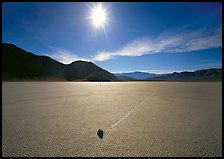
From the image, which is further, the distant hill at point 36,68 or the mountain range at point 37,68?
the distant hill at point 36,68

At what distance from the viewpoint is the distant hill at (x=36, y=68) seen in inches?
5423

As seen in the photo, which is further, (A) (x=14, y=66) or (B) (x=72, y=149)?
(A) (x=14, y=66)

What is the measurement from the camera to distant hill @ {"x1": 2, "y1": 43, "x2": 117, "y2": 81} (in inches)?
5423

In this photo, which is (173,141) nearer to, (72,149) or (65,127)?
(72,149)

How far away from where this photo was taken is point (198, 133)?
4906 millimetres

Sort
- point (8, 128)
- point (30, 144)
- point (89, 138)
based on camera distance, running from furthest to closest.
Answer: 1. point (8, 128)
2. point (89, 138)
3. point (30, 144)

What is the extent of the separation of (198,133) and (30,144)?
4.55 meters

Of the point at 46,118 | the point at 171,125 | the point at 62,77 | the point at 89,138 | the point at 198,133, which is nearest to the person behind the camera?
the point at 89,138

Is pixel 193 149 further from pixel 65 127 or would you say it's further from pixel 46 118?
pixel 46 118

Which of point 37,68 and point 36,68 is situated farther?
point 37,68

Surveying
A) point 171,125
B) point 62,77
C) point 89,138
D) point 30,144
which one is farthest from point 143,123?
point 62,77

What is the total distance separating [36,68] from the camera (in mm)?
153750

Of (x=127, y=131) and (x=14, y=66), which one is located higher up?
(x=14, y=66)

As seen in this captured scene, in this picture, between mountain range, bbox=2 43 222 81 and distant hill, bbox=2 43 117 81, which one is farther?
distant hill, bbox=2 43 117 81
